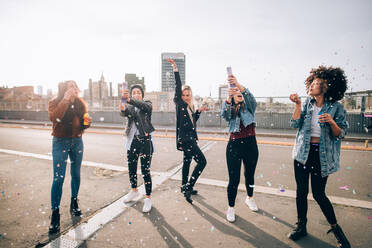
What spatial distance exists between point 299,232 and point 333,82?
1.91 metres

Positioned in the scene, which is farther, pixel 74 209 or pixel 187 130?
pixel 187 130

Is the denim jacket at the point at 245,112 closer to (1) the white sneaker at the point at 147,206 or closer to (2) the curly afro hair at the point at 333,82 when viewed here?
(2) the curly afro hair at the point at 333,82

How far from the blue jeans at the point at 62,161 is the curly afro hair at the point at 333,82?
11.6 ft

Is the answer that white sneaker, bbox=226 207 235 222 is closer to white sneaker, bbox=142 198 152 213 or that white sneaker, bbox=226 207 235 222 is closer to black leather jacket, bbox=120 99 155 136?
white sneaker, bbox=142 198 152 213

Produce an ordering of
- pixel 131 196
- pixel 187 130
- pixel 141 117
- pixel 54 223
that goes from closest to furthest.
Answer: pixel 54 223 → pixel 141 117 → pixel 131 196 → pixel 187 130

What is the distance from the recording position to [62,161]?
298 cm

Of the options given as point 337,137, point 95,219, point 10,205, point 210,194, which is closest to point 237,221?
point 210,194

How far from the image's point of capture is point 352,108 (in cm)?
1203

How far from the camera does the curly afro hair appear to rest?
2471mm

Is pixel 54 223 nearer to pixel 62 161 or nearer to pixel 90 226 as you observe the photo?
pixel 90 226

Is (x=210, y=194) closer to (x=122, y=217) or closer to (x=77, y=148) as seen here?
(x=122, y=217)

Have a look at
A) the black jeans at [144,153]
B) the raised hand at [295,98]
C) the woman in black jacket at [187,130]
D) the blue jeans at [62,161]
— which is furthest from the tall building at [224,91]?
the blue jeans at [62,161]

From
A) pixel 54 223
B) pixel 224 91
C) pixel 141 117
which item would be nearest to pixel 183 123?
pixel 141 117

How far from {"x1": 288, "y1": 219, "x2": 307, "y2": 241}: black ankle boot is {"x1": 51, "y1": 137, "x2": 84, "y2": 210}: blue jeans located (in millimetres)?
3166
